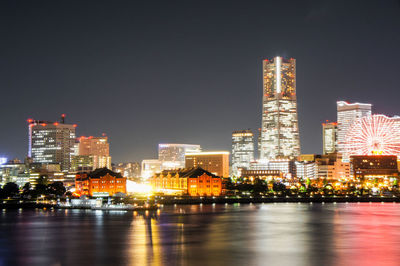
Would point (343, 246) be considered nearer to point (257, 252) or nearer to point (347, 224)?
point (257, 252)

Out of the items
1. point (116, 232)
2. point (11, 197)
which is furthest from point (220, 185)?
point (116, 232)

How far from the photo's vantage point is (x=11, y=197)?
138625 millimetres

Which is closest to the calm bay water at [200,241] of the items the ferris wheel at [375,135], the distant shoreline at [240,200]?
the distant shoreline at [240,200]

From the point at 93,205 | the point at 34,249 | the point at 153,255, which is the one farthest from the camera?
the point at 93,205

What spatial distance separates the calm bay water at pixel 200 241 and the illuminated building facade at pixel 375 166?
363 feet

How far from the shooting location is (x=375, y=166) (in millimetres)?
189000

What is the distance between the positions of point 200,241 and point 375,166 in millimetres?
148509

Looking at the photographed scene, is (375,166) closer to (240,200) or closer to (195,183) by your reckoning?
(240,200)

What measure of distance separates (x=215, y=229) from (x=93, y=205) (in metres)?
52.6

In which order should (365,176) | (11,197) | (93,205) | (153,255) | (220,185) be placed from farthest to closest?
(365,176), (220,185), (11,197), (93,205), (153,255)

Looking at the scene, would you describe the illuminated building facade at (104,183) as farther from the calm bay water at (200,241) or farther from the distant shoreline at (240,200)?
the calm bay water at (200,241)

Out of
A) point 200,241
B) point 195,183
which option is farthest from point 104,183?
point 200,241

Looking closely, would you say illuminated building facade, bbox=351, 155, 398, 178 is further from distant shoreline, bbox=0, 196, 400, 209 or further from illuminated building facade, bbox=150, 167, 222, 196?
illuminated building facade, bbox=150, 167, 222, 196

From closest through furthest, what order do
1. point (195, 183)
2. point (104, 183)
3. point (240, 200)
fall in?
point (240, 200) < point (104, 183) < point (195, 183)
